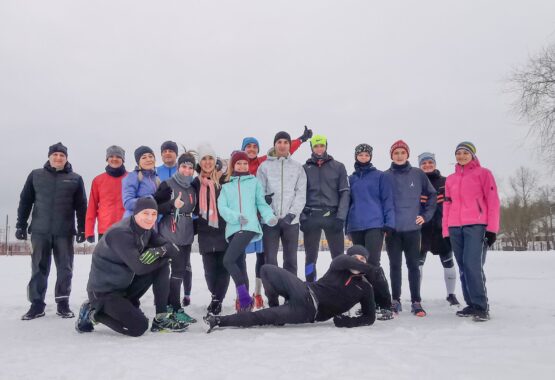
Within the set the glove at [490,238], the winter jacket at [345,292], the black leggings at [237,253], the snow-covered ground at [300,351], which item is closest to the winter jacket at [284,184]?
the black leggings at [237,253]

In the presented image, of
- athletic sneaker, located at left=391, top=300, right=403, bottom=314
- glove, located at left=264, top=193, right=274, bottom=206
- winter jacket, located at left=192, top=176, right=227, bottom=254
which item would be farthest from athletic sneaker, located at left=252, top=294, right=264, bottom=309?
athletic sneaker, located at left=391, top=300, right=403, bottom=314

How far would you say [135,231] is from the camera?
14.6 ft

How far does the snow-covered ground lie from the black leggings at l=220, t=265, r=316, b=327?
9 centimetres

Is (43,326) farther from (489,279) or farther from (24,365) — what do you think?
(489,279)

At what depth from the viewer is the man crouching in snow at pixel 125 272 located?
4.30 meters

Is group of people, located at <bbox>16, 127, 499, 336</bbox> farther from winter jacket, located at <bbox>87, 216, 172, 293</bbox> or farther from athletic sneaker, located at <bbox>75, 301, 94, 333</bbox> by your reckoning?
athletic sneaker, located at <bbox>75, 301, 94, 333</bbox>

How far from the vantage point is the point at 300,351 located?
3.32 metres

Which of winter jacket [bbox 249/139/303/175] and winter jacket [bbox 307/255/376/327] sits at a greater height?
winter jacket [bbox 249/139/303/175]

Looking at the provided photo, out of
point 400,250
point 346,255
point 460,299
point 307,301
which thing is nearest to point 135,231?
point 307,301

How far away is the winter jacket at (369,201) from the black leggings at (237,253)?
4.87ft

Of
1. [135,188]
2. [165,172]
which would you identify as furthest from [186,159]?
[165,172]

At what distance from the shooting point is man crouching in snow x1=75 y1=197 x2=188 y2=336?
4301 millimetres

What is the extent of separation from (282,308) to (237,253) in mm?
1249

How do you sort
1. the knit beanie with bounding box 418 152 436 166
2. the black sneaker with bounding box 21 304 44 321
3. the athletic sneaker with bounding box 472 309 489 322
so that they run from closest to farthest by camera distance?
the athletic sneaker with bounding box 472 309 489 322
the black sneaker with bounding box 21 304 44 321
the knit beanie with bounding box 418 152 436 166
